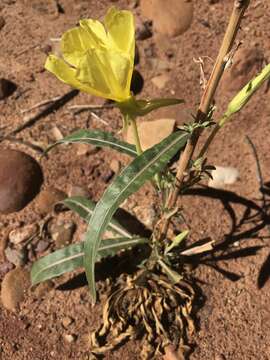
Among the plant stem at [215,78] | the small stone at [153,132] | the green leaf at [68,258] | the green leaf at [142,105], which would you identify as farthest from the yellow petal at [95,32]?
the small stone at [153,132]

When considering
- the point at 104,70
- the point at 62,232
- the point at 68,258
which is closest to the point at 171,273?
the point at 68,258

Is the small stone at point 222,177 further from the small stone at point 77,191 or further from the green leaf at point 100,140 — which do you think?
the green leaf at point 100,140

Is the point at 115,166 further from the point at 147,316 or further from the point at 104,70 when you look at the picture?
the point at 104,70

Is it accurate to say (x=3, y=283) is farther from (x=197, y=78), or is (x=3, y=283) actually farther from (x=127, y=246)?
(x=197, y=78)

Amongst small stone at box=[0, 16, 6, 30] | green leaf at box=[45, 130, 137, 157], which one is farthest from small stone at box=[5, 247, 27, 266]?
small stone at box=[0, 16, 6, 30]

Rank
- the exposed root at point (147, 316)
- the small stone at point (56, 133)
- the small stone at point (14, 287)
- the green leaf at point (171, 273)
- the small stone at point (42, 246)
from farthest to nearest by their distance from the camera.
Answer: the small stone at point (56, 133) → the small stone at point (42, 246) → the small stone at point (14, 287) → the exposed root at point (147, 316) → the green leaf at point (171, 273)

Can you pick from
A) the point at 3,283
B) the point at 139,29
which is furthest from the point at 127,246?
the point at 139,29

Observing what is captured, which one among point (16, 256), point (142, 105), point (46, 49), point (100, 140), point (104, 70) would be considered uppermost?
point (104, 70)
